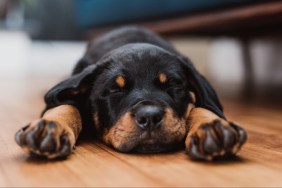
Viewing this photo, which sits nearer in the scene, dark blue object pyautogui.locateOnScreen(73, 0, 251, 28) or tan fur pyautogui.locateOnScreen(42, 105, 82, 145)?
tan fur pyautogui.locateOnScreen(42, 105, 82, 145)

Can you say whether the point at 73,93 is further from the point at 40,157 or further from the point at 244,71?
the point at 244,71

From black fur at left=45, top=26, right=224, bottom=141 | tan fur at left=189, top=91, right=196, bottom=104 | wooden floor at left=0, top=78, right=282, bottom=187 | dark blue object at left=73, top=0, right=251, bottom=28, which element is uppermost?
dark blue object at left=73, top=0, right=251, bottom=28

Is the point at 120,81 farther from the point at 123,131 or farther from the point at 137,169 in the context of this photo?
the point at 137,169

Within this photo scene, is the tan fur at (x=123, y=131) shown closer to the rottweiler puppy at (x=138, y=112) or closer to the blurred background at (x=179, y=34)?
the rottweiler puppy at (x=138, y=112)

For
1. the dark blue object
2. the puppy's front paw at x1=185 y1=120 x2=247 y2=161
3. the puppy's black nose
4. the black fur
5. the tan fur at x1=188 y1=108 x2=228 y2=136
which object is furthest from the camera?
the dark blue object

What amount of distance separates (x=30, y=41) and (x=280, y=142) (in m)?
6.11

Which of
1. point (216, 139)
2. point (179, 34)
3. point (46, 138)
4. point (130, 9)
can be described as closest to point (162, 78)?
point (216, 139)

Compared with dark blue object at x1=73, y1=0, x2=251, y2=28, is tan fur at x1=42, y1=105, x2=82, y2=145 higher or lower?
lower

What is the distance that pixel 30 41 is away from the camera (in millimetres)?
7352

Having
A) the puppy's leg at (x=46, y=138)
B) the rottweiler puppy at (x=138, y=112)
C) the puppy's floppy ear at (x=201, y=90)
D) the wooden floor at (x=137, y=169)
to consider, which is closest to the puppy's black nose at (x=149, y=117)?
the rottweiler puppy at (x=138, y=112)

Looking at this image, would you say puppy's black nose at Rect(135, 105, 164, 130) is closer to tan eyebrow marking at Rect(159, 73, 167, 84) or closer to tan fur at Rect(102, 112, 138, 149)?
tan fur at Rect(102, 112, 138, 149)

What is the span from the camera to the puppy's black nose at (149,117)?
4.84 feet

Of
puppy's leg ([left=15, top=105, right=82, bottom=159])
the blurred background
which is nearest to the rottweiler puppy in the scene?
puppy's leg ([left=15, top=105, right=82, bottom=159])

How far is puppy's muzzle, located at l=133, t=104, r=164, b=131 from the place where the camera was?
58.1 inches
